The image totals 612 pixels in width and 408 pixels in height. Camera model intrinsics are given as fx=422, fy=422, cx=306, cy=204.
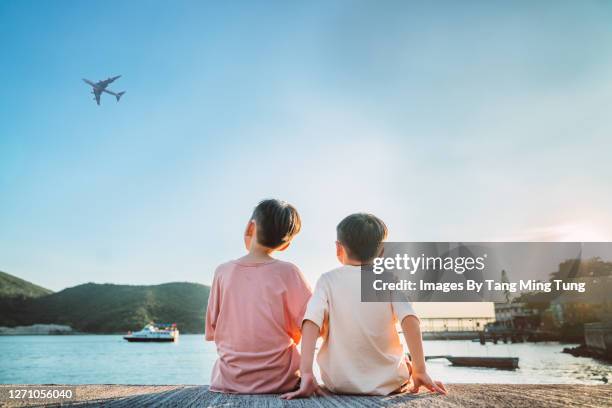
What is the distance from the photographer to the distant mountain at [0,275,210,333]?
271 feet

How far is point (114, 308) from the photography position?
8762 centimetres

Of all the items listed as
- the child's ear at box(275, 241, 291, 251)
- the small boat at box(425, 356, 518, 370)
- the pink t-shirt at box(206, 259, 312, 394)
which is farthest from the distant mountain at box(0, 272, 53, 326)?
the child's ear at box(275, 241, 291, 251)

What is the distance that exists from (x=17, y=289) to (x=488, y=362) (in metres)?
94.8

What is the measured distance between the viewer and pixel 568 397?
56.8 inches

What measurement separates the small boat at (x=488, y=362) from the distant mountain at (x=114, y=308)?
2229 inches

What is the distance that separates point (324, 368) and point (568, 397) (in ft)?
2.90

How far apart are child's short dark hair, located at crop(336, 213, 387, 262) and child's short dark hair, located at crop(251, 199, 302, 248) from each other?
0.23 metres

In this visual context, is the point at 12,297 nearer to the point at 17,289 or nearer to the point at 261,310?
the point at 17,289

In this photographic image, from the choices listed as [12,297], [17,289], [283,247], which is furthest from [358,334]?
[17,289]

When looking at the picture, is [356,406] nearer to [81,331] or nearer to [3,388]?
[3,388]

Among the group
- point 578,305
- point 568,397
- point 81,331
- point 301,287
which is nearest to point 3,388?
point 301,287

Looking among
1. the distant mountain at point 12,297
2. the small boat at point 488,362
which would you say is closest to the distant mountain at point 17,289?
the distant mountain at point 12,297

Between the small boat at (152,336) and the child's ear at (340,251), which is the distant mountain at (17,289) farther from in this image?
the child's ear at (340,251)

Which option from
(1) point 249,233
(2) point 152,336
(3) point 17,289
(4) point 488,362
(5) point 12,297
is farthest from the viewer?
(3) point 17,289
